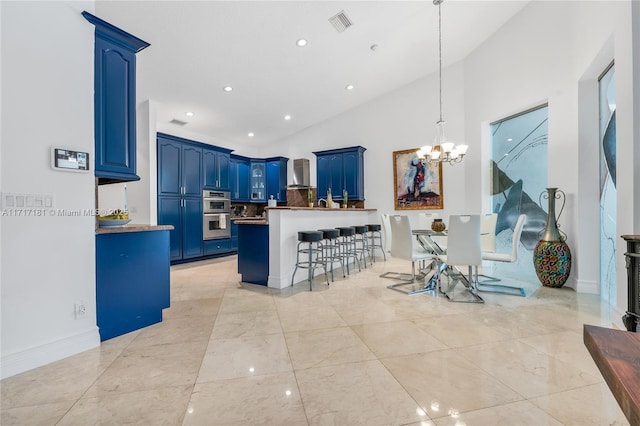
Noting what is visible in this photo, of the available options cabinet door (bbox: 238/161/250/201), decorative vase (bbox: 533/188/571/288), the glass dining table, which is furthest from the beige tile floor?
cabinet door (bbox: 238/161/250/201)

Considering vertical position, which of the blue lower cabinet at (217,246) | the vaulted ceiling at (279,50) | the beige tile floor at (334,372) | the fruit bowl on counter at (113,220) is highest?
the vaulted ceiling at (279,50)

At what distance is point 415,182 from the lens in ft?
19.7

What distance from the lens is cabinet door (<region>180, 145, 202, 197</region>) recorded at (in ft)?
18.4

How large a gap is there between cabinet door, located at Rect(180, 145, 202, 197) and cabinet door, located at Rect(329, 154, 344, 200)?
2923 mm

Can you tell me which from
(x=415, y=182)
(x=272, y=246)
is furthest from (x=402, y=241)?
(x=415, y=182)

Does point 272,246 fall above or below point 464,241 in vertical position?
below

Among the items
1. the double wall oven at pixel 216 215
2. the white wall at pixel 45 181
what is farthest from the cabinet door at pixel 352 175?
the white wall at pixel 45 181

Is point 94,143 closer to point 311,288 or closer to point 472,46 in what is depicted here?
point 311,288

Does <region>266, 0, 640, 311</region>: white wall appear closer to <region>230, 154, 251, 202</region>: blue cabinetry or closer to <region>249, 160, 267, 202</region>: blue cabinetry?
<region>249, 160, 267, 202</region>: blue cabinetry

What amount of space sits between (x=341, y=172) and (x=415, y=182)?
5.48 ft

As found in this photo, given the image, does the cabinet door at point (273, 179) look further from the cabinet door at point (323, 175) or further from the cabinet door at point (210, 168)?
the cabinet door at point (210, 168)

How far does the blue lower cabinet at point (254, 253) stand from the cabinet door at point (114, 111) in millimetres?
1761

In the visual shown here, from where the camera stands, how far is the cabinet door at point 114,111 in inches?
87.5

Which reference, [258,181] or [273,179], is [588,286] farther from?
[258,181]
